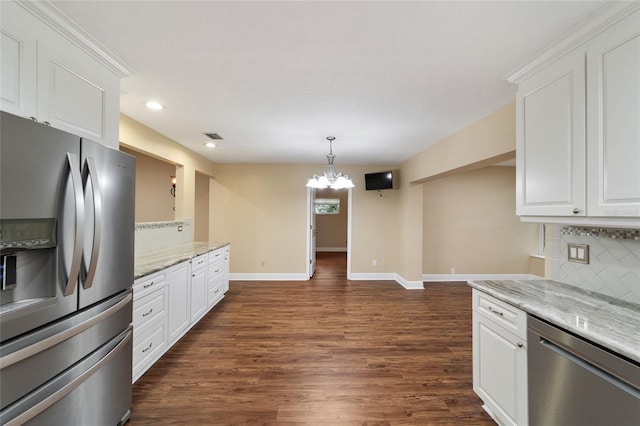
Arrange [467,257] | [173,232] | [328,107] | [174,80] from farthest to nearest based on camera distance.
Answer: [467,257] < [173,232] < [328,107] < [174,80]

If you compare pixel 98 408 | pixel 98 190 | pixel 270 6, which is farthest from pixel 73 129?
pixel 98 408

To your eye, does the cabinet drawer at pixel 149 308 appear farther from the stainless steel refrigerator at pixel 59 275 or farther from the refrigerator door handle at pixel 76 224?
the refrigerator door handle at pixel 76 224

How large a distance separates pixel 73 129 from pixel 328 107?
1917 millimetres

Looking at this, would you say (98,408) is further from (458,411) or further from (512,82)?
(512,82)

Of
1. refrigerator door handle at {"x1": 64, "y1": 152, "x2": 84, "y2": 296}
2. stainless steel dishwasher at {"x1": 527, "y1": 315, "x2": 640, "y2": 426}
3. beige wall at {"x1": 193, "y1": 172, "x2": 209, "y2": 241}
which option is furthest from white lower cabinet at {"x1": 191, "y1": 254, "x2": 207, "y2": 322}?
stainless steel dishwasher at {"x1": 527, "y1": 315, "x2": 640, "y2": 426}

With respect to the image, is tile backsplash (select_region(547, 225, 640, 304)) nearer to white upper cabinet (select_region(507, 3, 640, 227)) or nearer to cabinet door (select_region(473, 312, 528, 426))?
white upper cabinet (select_region(507, 3, 640, 227))

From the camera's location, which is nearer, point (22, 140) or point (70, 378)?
point (22, 140)

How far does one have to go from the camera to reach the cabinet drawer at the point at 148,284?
2034mm

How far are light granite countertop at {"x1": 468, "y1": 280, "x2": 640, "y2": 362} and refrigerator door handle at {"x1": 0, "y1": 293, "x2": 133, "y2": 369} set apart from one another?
7.97 ft

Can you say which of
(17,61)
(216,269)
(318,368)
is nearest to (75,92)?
(17,61)

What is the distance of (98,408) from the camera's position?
1425mm

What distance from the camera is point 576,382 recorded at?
3.89 feet

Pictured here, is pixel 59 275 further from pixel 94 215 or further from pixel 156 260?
pixel 156 260

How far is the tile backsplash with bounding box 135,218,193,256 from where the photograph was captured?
3.12 metres
